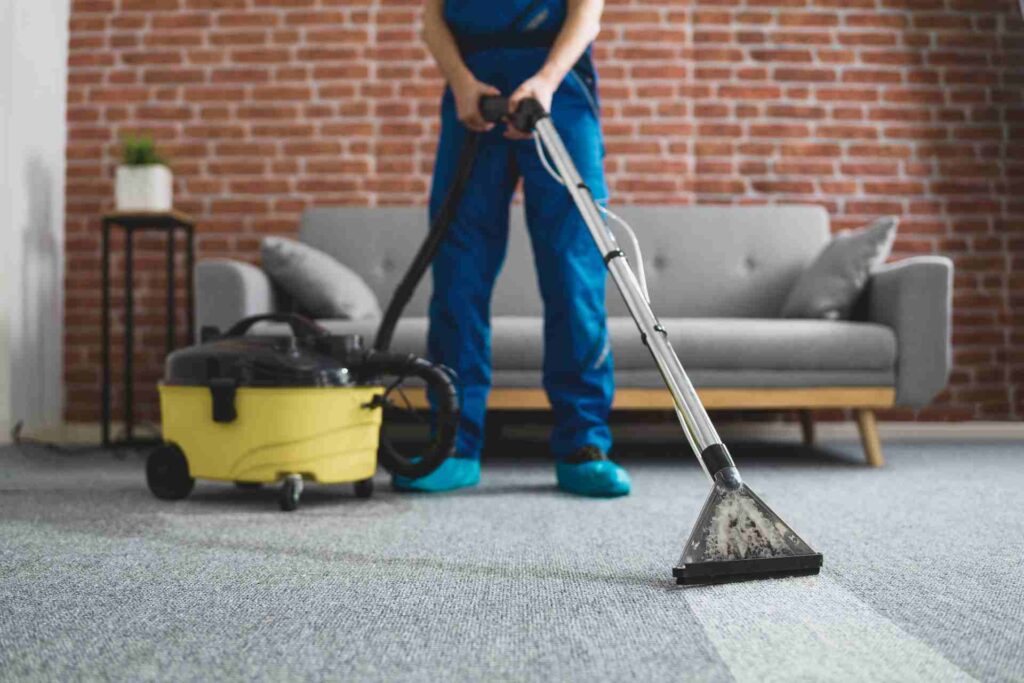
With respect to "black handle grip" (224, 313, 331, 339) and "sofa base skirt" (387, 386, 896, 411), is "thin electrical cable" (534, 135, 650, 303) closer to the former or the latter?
"black handle grip" (224, 313, 331, 339)

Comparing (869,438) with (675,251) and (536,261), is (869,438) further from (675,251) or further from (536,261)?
(536,261)

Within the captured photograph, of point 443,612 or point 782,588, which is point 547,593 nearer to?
point 443,612

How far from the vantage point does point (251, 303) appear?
2.23m

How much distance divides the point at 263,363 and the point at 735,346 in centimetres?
124

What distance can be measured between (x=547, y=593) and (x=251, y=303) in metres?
1.55

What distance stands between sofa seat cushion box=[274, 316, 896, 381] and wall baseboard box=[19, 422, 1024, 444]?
716mm

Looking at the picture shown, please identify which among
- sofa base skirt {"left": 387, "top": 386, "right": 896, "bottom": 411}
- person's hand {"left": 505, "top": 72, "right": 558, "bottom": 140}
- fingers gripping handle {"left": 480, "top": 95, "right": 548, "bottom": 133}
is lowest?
sofa base skirt {"left": 387, "top": 386, "right": 896, "bottom": 411}

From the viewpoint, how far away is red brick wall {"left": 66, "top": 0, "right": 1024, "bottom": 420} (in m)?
2.97

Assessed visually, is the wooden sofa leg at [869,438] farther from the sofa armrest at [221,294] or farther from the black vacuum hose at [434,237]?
the sofa armrest at [221,294]

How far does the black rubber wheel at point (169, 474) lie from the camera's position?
1.56 metres

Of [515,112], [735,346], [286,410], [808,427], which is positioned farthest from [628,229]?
[808,427]

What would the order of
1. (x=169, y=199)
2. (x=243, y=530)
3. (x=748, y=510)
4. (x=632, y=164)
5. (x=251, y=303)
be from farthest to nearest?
(x=632, y=164), (x=169, y=199), (x=251, y=303), (x=243, y=530), (x=748, y=510)

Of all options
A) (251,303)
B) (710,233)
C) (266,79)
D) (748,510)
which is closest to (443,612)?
(748,510)

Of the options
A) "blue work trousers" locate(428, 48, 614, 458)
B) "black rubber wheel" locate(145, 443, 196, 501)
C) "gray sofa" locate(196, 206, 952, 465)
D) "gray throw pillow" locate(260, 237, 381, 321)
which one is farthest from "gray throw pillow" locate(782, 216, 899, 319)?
"black rubber wheel" locate(145, 443, 196, 501)
